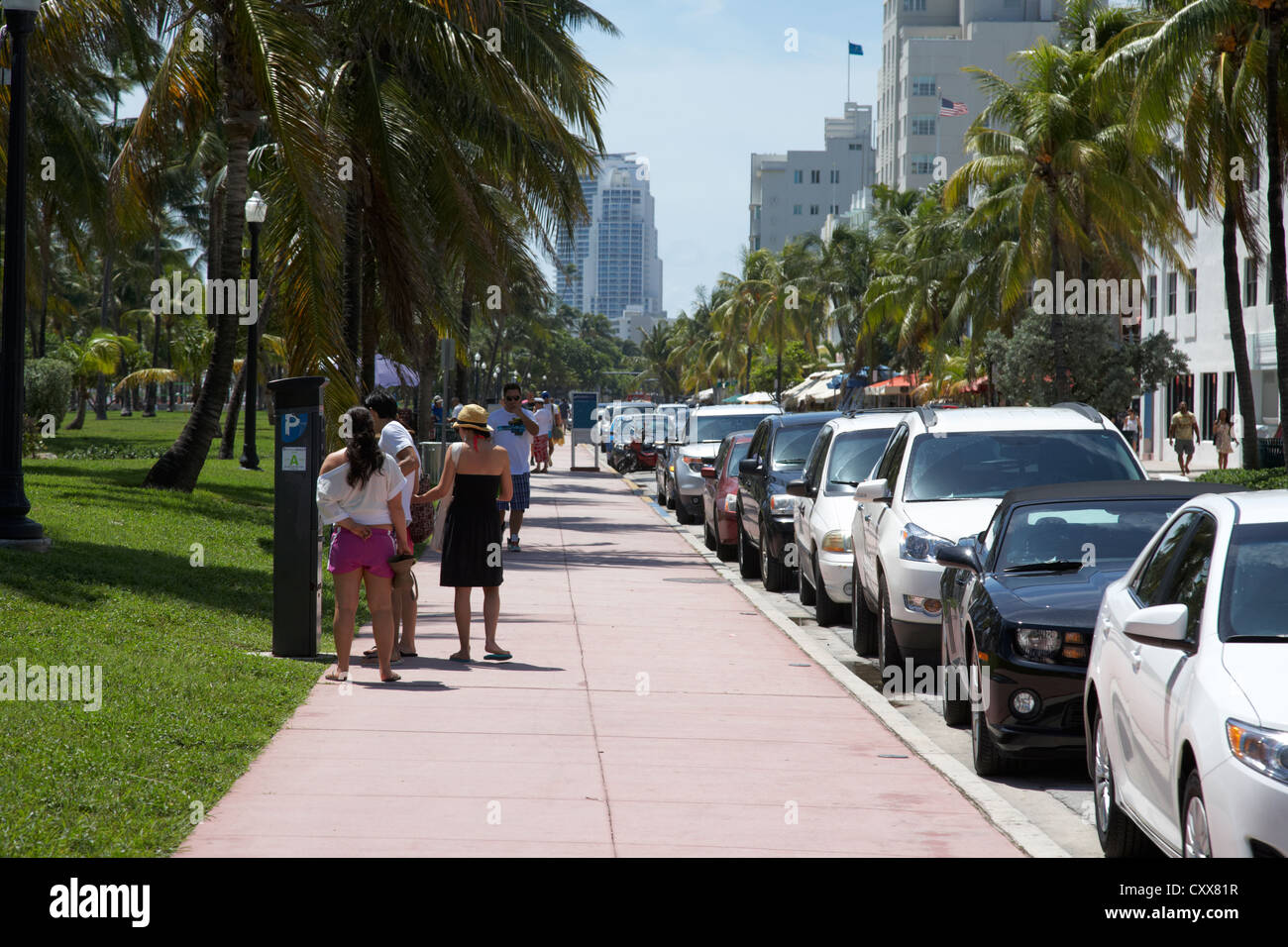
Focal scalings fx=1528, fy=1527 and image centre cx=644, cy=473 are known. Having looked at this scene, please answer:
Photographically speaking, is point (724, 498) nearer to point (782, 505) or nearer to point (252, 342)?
point (782, 505)

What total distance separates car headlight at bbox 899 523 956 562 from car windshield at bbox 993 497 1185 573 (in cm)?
147

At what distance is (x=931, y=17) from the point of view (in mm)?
116000

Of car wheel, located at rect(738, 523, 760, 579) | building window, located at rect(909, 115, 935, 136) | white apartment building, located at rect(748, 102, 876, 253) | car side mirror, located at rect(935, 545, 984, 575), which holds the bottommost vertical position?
car wheel, located at rect(738, 523, 760, 579)

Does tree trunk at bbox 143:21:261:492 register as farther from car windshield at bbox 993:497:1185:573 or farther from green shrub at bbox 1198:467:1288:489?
green shrub at bbox 1198:467:1288:489

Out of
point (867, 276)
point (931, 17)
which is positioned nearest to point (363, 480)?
point (867, 276)

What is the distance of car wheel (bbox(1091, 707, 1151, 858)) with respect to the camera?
226 inches

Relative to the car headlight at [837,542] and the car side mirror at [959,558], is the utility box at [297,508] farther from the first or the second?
the car headlight at [837,542]

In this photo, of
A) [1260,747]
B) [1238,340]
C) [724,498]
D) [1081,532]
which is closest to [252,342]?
[724,498]

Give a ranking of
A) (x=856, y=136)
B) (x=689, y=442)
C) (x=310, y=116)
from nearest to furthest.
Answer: (x=310, y=116) → (x=689, y=442) → (x=856, y=136)

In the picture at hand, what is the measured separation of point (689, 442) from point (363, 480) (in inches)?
683

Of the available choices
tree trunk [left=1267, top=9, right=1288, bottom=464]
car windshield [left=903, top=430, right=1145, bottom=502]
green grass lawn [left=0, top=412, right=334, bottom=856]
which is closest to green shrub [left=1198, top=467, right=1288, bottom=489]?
tree trunk [left=1267, top=9, right=1288, bottom=464]

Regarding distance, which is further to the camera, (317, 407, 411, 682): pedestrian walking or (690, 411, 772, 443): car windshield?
(690, 411, 772, 443): car windshield

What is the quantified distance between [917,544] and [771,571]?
21.0 ft
